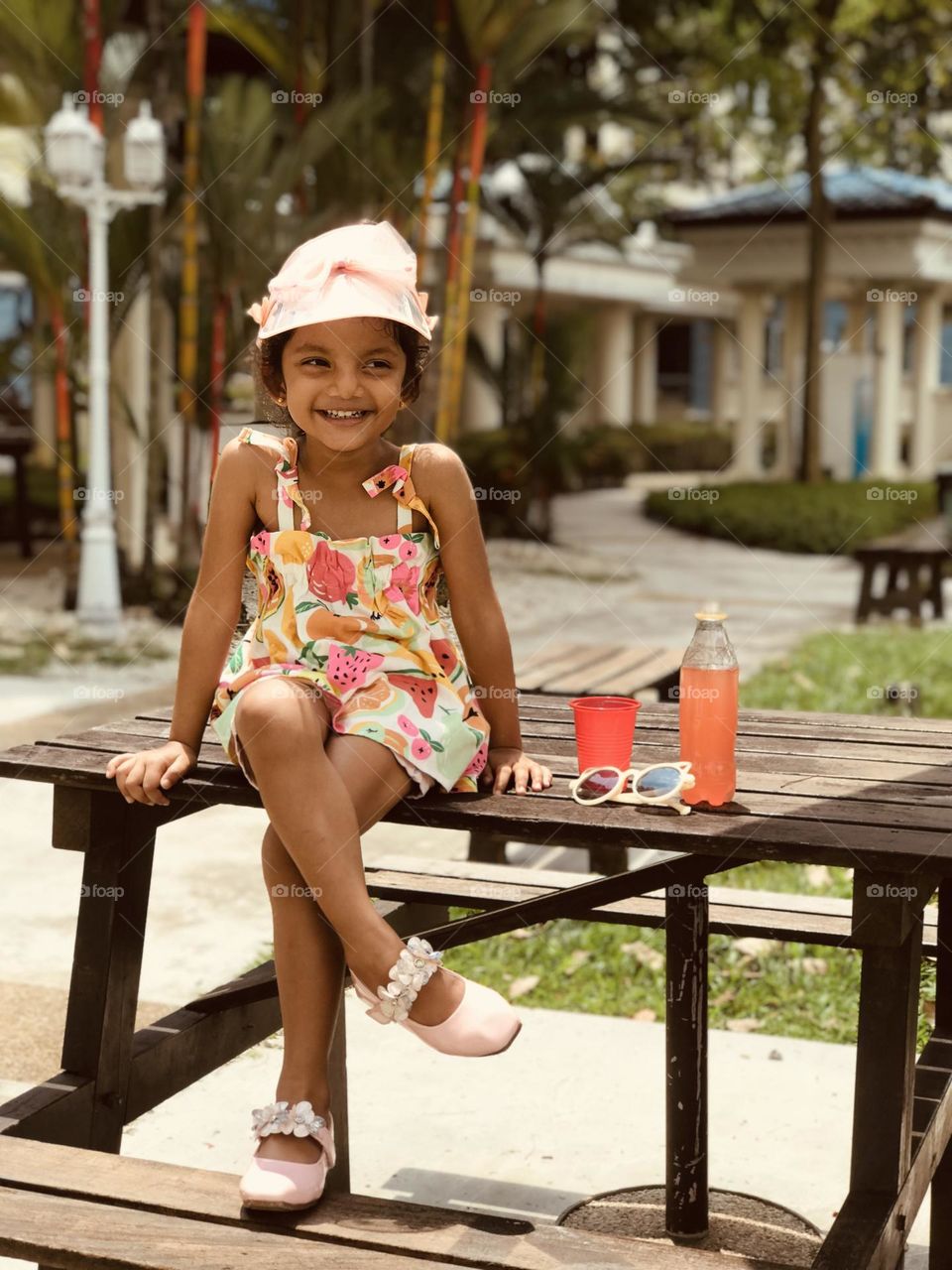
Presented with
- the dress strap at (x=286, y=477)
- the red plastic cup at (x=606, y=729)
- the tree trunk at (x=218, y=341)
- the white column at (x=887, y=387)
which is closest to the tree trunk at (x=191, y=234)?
the tree trunk at (x=218, y=341)

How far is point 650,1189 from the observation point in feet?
9.89

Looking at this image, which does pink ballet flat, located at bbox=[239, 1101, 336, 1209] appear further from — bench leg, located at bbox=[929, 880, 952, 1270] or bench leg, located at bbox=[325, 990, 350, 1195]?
bench leg, located at bbox=[929, 880, 952, 1270]

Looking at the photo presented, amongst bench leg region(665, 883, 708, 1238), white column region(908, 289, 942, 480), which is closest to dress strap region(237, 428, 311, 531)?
bench leg region(665, 883, 708, 1238)

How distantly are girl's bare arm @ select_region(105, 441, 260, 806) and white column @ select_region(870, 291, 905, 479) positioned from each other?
59.5 feet

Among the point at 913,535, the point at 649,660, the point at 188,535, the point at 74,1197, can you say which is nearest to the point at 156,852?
the point at 649,660

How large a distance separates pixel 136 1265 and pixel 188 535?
9.32 metres

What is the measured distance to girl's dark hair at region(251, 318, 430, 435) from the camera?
262cm

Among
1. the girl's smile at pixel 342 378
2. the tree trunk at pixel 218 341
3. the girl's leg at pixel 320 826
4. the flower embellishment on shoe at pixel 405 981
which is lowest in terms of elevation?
the flower embellishment on shoe at pixel 405 981

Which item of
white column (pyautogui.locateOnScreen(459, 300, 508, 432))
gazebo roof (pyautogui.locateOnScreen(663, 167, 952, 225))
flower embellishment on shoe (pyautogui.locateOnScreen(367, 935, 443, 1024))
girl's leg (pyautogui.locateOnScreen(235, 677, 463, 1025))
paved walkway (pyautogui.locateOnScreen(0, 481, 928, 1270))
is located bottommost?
paved walkway (pyautogui.locateOnScreen(0, 481, 928, 1270))

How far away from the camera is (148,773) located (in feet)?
7.86

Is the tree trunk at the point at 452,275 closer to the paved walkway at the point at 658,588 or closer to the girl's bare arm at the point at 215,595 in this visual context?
the paved walkway at the point at 658,588

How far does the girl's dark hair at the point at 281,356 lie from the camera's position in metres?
2.62

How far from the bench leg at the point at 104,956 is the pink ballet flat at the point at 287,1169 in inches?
20.7

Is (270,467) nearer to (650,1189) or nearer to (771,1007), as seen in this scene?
(650,1189)
